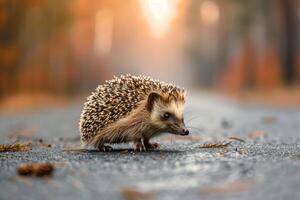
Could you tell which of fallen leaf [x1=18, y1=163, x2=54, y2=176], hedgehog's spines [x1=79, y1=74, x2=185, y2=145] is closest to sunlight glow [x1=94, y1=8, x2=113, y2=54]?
hedgehog's spines [x1=79, y1=74, x2=185, y2=145]

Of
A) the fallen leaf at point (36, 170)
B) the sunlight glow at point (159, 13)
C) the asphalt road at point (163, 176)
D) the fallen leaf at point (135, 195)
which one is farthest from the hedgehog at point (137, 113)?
the sunlight glow at point (159, 13)

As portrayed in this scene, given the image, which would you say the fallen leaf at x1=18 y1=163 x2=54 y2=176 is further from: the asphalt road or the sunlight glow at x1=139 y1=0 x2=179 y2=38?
the sunlight glow at x1=139 y1=0 x2=179 y2=38

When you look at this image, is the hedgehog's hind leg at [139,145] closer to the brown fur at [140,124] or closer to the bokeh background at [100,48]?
the brown fur at [140,124]

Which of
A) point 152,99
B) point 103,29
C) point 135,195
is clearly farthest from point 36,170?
point 103,29

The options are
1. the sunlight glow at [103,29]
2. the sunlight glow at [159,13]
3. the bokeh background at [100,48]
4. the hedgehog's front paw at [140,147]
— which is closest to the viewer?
the hedgehog's front paw at [140,147]

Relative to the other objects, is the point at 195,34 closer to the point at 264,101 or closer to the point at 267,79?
the point at 267,79

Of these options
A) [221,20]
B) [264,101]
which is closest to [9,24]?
[264,101]
